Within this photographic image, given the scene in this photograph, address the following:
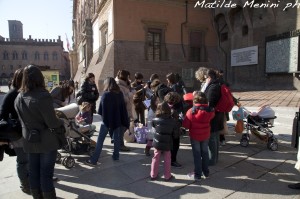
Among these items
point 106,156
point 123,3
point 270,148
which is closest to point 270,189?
point 270,148

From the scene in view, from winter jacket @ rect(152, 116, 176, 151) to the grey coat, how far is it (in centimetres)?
154

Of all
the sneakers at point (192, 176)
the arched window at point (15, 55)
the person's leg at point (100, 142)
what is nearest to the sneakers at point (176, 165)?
the sneakers at point (192, 176)

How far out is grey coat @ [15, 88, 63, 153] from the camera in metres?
2.83

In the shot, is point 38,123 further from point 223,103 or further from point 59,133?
point 223,103

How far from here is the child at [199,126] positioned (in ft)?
12.7

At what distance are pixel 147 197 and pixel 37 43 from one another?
77910 millimetres

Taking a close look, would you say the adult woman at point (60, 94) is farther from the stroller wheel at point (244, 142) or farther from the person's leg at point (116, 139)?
the stroller wheel at point (244, 142)

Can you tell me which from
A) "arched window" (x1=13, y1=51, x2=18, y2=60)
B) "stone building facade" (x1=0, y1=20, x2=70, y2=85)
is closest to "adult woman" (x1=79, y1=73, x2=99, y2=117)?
"stone building facade" (x1=0, y1=20, x2=70, y2=85)

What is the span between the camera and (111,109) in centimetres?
457

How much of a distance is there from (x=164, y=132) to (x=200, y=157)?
0.69 meters

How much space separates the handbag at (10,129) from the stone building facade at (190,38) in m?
13.7

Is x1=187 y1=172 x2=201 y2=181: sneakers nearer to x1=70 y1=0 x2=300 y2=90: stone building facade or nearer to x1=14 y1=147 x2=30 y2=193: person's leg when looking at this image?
x1=14 y1=147 x2=30 y2=193: person's leg

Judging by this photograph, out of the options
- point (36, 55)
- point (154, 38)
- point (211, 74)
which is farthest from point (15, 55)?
point (211, 74)

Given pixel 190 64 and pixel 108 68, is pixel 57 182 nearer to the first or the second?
pixel 108 68
